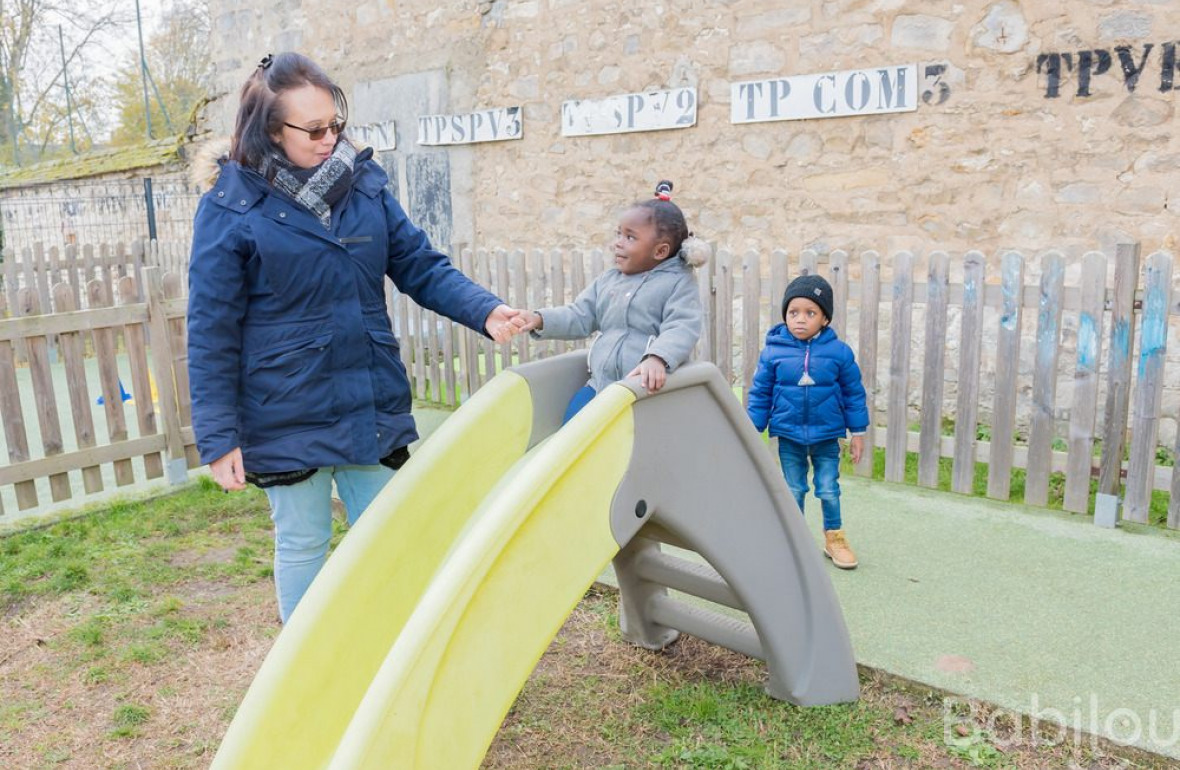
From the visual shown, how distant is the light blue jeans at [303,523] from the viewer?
2.61m

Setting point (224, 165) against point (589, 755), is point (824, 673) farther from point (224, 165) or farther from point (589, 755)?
point (224, 165)

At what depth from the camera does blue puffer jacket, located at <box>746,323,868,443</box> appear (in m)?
3.71

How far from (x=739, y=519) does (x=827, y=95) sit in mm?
4470

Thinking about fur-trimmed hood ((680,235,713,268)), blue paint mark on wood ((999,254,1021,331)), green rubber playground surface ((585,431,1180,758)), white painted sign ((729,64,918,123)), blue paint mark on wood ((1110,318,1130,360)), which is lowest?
green rubber playground surface ((585,431,1180,758))

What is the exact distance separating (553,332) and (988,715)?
173 cm

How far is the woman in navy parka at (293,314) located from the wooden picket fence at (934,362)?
301 cm

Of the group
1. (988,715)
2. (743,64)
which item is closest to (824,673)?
(988,715)

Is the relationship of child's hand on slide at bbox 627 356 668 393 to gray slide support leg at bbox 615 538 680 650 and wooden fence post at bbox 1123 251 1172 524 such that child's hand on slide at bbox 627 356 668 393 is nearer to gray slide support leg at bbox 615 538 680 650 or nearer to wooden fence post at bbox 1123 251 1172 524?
gray slide support leg at bbox 615 538 680 650

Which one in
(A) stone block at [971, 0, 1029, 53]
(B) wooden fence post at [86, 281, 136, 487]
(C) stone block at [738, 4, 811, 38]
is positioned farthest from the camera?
(C) stone block at [738, 4, 811, 38]

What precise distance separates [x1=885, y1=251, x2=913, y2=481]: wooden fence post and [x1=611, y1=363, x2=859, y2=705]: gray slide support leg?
244 centimetres

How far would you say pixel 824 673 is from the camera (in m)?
2.82

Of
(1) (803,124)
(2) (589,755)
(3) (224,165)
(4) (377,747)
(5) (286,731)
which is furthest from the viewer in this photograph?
(1) (803,124)

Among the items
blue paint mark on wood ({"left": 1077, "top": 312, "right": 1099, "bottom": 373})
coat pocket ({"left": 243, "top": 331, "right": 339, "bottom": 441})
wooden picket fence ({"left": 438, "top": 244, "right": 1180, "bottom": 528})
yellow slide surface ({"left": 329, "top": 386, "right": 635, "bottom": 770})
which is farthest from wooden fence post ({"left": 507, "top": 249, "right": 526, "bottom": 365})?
yellow slide surface ({"left": 329, "top": 386, "right": 635, "bottom": 770})

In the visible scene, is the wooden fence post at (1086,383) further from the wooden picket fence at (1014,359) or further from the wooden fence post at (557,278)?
the wooden fence post at (557,278)
